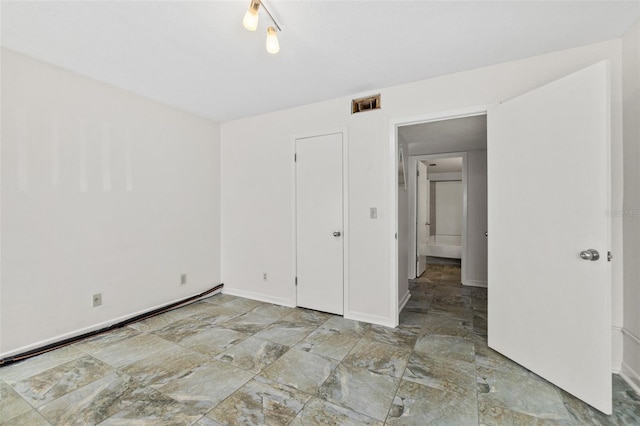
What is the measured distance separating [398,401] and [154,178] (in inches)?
123

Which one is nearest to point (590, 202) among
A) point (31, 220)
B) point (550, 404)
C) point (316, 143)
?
point (550, 404)

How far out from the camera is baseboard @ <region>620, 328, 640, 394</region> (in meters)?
1.76

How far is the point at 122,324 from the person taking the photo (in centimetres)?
271

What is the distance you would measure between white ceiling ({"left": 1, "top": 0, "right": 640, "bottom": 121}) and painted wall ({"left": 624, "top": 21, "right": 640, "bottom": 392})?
22cm

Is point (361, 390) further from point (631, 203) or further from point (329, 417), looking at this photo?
point (631, 203)

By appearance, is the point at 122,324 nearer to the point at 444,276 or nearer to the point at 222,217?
the point at 222,217

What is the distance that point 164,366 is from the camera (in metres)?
2.04

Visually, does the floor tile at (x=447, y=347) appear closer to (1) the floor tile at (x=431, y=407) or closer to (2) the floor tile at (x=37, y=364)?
(1) the floor tile at (x=431, y=407)

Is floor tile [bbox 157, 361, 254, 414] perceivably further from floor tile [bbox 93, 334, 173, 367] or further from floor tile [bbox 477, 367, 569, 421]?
floor tile [bbox 477, 367, 569, 421]

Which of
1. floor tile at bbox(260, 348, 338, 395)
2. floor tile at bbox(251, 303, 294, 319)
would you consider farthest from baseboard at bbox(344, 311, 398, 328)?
floor tile at bbox(260, 348, 338, 395)

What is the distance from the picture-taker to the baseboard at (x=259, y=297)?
332 cm

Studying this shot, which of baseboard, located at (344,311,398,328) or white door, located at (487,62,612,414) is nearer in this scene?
white door, located at (487,62,612,414)

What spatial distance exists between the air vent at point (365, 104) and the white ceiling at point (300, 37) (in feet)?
0.52

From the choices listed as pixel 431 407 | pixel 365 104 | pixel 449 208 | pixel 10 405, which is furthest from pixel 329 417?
pixel 449 208
